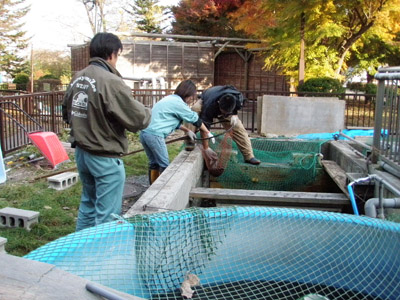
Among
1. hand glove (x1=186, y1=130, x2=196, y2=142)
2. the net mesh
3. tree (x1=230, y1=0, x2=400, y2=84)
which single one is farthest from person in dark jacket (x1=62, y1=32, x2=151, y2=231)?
tree (x1=230, y1=0, x2=400, y2=84)

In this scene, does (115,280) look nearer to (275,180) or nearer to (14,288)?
(14,288)

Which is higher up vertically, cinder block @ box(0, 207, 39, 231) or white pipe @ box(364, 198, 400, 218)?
white pipe @ box(364, 198, 400, 218)

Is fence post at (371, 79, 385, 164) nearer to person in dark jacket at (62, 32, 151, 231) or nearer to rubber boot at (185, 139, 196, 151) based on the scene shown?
rubber boot at (185, 139, 196, 151)

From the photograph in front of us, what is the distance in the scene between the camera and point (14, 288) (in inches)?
56.7

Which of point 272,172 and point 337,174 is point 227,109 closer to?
point 272,172

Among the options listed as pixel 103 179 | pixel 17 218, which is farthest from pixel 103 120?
pixel 17 218

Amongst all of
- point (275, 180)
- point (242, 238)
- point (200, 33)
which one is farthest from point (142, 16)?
point (242, 238)

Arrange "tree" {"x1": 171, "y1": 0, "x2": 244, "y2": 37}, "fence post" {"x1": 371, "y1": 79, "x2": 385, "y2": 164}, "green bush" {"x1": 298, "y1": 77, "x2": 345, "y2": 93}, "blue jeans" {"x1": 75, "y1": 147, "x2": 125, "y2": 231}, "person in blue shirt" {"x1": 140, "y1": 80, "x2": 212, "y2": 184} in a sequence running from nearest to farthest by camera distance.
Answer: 1. "blue jeans" {"x1": 75, "y1": 147, "x2": 125, "y2": 231}
2. "fence post" {"x1": 371, "y1": 79, "x2": 385, "y2": 164}
3. "person in blue shirt" {"x1": 140, "y1": 80, "x2": 212, "y2": 184}
4. "green bush" {"x1": 298, "y1": 77, "x2": 345, "y2": 93}
5. "tree" {"x1": 171, "y1": 0, "x2": 244, "y2": 37}

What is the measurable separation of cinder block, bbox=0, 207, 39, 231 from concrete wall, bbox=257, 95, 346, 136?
6938 mm

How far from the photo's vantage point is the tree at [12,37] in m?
42.8

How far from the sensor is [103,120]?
312 centimetres

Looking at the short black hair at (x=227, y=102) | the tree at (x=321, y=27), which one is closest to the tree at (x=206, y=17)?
the tree at (x=321, y=27)

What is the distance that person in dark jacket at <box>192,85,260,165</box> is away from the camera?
590cm

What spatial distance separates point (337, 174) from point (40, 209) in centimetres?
383
